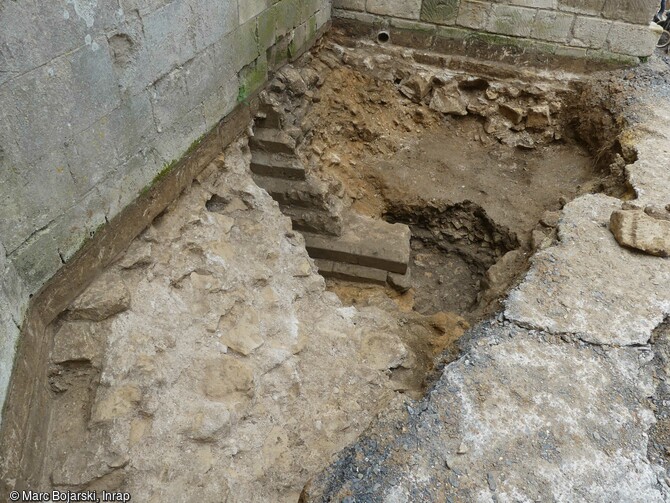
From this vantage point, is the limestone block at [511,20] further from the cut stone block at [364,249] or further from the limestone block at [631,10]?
the cut stone block at [364,249]

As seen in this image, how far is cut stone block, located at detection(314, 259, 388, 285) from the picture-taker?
4.34 metres

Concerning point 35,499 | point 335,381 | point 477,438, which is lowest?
point 335,381

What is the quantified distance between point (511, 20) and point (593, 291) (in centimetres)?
366

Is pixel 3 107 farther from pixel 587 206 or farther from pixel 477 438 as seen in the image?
pixel 587 206

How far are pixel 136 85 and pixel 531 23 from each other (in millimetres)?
4354

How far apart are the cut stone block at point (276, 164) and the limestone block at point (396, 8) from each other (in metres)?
2.44

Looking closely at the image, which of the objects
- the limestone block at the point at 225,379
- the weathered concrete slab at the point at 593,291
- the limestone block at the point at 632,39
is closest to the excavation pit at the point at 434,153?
the limestone block at the point at 632,39

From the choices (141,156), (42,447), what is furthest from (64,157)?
(42,447)

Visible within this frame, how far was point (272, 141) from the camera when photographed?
4043mm

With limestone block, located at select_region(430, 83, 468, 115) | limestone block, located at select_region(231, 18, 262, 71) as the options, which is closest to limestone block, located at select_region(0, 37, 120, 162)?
limestone block, located at select_region(231, 18, 262, 71)

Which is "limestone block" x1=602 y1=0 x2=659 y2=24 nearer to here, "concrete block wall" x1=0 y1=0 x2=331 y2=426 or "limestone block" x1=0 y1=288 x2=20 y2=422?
"concrete block wall" x1=0 y1=0 x2=331 y2=426

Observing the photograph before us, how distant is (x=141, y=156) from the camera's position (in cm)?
272

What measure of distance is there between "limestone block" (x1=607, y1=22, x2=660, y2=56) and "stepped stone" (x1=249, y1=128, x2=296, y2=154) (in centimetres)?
368

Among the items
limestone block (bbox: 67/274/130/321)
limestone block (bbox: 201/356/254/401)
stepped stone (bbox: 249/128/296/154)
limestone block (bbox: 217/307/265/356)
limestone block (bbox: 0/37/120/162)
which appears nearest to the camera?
limestone block (bbox: 0/37/120/162)
